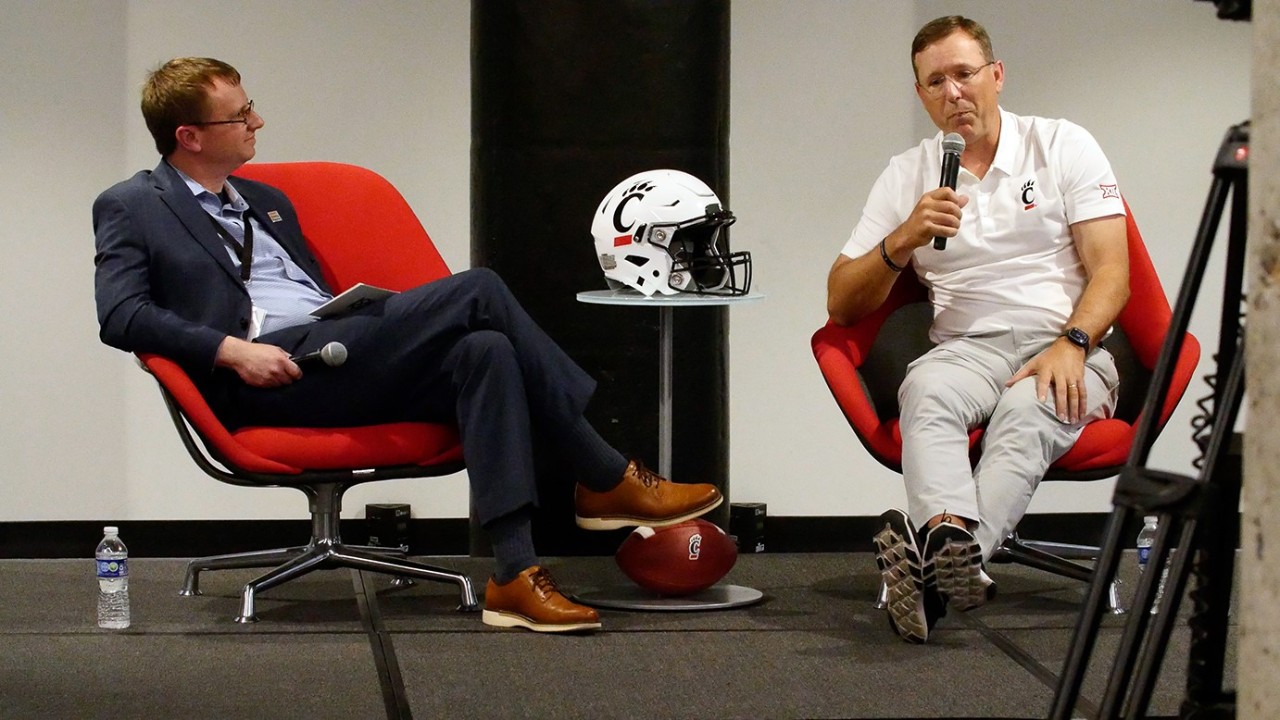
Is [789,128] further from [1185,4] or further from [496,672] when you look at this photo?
[496,672]

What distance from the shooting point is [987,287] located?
11.6 feet

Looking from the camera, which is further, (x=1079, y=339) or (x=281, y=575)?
(x=281, y=575)

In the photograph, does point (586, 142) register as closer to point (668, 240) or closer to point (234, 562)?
point (668, 240)

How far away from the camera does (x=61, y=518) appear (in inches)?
182

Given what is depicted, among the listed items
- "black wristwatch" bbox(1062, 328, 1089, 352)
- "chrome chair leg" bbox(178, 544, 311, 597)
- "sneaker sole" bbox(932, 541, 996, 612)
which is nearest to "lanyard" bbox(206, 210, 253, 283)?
"chrome chair leg" bbox(178, 544, 311, 597)

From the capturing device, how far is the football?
3.50 metres

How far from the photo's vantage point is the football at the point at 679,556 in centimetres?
350

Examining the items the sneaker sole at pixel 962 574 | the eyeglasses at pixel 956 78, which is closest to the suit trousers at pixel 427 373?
the sneaker sole at pixel 962 574

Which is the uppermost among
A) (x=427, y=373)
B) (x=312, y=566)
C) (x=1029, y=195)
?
(x=1029, y=195)

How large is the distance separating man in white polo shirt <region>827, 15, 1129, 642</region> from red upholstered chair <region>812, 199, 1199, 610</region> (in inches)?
2.6

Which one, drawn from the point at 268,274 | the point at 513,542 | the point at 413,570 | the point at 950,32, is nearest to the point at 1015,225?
the point at 950,32

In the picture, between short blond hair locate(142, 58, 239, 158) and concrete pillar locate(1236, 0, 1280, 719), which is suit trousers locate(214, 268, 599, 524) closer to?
short blond hair locate(142, 58, 239, 158)

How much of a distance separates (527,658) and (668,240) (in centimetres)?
106

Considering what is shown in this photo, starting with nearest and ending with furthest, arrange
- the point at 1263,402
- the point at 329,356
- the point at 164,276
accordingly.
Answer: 1. the point at 1263,402
2. the point at 329,356
3. the point at 164,276
